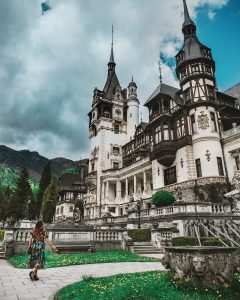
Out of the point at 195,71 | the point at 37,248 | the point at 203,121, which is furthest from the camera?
the point at 195,71

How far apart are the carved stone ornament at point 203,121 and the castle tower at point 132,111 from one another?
26162mm

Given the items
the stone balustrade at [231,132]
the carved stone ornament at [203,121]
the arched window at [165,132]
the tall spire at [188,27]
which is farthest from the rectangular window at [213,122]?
the tall spire at [188,27]

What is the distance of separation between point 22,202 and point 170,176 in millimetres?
42263

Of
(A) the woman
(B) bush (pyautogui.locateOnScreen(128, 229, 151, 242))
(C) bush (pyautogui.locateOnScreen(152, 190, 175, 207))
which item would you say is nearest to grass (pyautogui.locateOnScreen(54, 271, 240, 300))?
(A) the woman

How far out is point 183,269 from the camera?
6.35m

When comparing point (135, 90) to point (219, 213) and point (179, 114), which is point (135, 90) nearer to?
point (179, 114)

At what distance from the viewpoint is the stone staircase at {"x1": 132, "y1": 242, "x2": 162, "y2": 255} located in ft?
61.6

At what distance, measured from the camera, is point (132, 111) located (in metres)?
61.7

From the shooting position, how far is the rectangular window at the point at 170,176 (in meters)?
36.8

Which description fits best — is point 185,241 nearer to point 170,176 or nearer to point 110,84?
point 170,176

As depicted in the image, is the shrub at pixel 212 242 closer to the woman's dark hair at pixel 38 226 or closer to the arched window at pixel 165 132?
the woman's dark hair at pixel 38 226

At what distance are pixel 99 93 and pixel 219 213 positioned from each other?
4919cm

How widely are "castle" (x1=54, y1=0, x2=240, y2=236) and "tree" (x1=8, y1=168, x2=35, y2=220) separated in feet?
59.2

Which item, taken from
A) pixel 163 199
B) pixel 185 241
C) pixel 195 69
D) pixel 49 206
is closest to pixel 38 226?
pixel 185 241
